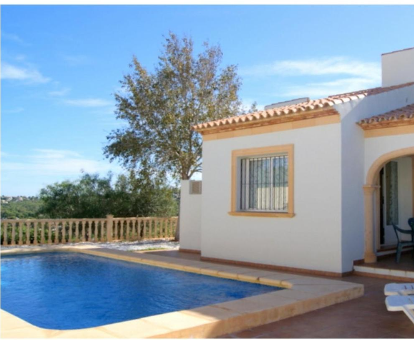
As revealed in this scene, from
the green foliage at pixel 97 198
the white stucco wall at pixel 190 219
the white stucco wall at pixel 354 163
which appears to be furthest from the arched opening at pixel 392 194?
the green foliage at pixel 97 198

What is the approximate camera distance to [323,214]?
9.78 metres

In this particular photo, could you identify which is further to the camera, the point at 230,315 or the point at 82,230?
the point at 82,230

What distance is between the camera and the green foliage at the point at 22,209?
67.8 feet

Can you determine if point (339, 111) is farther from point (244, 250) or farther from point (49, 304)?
point (49, 304)

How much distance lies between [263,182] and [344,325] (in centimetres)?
588

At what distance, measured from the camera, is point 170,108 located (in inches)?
700

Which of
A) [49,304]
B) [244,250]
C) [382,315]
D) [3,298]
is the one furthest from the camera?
[244,250]

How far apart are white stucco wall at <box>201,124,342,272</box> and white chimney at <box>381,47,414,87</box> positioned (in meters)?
6.13

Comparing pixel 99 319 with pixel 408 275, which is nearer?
pixel 99 319

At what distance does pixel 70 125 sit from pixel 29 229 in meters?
6.63

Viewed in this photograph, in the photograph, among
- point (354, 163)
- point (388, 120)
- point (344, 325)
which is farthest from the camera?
point (354, 163)

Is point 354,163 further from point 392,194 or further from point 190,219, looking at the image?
point 190,219

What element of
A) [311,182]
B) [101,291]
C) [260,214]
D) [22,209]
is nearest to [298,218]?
[311,182]

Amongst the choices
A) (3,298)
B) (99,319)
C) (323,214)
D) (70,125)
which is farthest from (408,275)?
(70,125)
